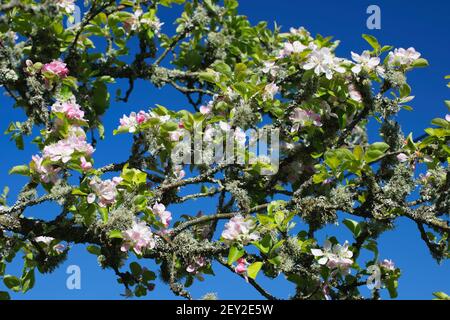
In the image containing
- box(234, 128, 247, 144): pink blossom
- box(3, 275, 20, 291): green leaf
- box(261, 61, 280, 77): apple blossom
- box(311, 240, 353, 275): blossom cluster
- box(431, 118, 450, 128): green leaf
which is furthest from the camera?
box(3, 275, 20, 291): green leaf

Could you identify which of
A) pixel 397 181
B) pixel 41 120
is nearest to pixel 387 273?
pixel 397 181

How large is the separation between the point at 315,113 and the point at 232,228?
76 centimetres

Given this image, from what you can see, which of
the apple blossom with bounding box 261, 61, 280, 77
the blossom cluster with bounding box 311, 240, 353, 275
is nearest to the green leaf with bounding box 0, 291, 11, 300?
the blossom cluster with bounding box 311, 240, 353, 275

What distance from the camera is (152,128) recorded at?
304 centimetres

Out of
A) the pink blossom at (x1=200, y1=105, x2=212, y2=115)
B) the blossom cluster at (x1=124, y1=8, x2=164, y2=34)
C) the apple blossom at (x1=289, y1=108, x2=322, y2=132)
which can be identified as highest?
the blossom cluster at (x1=124, y1=8, x2=164, y2=34)

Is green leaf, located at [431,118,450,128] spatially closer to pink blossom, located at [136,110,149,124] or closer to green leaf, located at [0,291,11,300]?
pink blossom, located at [136,110,149,124]

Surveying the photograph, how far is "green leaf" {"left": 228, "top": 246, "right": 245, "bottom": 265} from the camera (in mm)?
2650

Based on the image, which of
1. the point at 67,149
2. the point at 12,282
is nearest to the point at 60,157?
the point at 67,149

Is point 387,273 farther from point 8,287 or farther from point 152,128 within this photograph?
point 8,287

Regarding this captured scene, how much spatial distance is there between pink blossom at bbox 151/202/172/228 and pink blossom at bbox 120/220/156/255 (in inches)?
7.1

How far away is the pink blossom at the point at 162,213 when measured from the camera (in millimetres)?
2875

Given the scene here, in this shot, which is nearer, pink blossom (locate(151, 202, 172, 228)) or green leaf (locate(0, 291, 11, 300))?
pink blossom (locate(151, 202, 172, 228))

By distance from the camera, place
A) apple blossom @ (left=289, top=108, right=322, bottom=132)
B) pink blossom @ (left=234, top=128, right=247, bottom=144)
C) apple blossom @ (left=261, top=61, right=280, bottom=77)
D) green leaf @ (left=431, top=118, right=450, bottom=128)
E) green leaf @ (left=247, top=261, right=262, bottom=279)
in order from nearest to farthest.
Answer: green leaf @ (left=247, top=261, right=262, bottom=279)
green leaf @ (left=431, top=118, right=450, bottom=128)
pink blossom @ (left=234, top=128, right=247, bottom=144)
apple blossom @ (left=289, top=108, right=322, bottom=132)
apple blossom @ (left=261, top=61, right=280, bottom=77)

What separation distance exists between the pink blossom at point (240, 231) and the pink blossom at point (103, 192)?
19.1 inches
